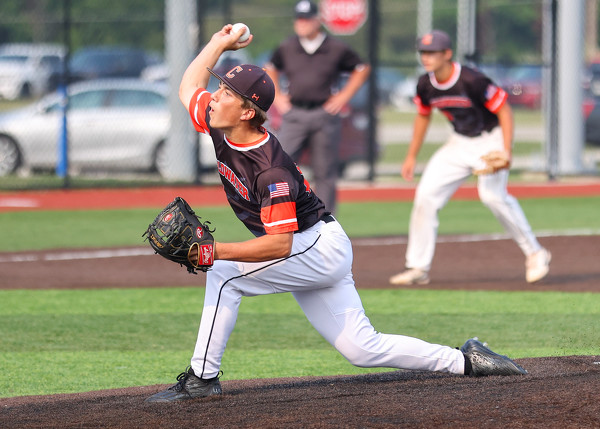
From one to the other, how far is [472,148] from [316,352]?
2893 millimetres

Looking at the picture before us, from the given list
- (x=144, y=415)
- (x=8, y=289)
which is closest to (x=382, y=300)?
(x=8, y=289)

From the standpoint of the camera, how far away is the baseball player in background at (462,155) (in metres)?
8.72

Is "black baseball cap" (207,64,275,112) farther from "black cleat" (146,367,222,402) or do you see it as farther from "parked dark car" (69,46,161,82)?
"parked dark car" (69,46,161,82)

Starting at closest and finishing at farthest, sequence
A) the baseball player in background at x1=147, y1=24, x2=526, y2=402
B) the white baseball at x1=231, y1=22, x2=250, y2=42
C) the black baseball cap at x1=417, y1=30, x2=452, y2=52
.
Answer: the baseball player in background at x1=147, y1=24, x2=526, y2=402 < the white baseball at x1=231, y1=22, x2=250, y2=42 < the black baseball cap at x1=417, y1=30, x2=452, y2=52

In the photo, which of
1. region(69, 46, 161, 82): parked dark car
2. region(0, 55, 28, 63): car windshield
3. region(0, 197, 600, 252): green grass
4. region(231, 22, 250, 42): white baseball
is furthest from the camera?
region(69, 46, 161, 82): parked dark car

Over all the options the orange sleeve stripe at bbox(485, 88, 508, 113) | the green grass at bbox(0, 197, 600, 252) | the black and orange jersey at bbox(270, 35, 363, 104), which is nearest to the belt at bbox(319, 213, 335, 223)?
the orange sleeve stripe at bbox(485, 88, 508, 113)

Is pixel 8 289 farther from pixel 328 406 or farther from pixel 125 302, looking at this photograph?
pixel 328 406

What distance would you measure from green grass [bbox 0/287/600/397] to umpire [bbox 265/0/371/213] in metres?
2.45

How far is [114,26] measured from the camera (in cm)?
3234

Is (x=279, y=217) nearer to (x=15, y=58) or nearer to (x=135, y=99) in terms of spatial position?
(x=135, y=99)

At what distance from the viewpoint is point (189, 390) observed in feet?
17.4

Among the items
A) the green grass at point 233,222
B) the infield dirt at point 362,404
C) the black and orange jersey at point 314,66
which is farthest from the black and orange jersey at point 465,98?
the green grass at point 233,222

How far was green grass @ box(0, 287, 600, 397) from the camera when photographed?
630 cm

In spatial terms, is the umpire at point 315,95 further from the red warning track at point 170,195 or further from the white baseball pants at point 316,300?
the white baseball pants at point 316,300
